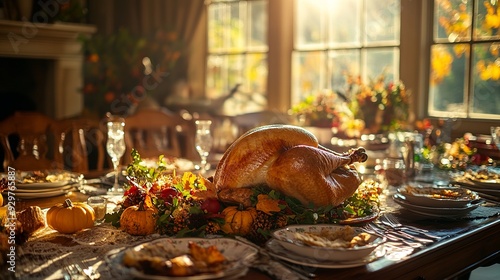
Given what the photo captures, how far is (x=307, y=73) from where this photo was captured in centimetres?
432

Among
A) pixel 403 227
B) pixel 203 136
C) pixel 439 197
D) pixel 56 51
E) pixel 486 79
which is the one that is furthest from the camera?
pixel 56 51

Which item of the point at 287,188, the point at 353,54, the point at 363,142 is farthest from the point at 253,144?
the point at 353,54

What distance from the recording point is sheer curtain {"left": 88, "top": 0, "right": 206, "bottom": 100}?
5.00m

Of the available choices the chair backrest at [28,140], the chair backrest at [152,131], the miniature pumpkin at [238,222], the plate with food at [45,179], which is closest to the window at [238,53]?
the chair backrest at [152,131]

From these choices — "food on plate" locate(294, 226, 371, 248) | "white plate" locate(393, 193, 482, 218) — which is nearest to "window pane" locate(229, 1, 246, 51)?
"white plate" locate(393, 193, 482, 218)

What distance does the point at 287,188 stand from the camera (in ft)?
4.44

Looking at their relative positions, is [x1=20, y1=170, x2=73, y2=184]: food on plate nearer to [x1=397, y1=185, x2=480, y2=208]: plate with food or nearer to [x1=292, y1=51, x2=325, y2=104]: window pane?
[x1=397, y1=185, x2=480, y2=208]: plate with food

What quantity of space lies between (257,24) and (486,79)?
73.2 inches

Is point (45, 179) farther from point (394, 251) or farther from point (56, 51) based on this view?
point (56, 51)

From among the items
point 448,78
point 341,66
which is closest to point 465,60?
point 448,78

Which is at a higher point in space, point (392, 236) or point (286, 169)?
point (286, 169)

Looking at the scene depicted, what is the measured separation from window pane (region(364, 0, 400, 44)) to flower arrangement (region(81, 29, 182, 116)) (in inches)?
63.7

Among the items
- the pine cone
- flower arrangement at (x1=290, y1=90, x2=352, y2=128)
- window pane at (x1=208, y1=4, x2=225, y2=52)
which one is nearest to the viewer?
the pine cone

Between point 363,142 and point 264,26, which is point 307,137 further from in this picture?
point 264,26
